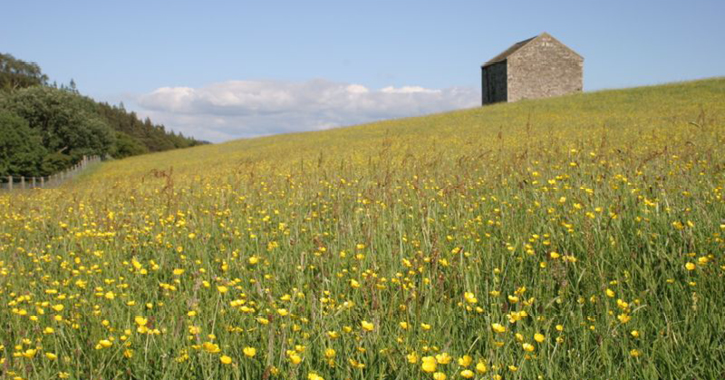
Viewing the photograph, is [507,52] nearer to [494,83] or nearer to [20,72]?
[494,83]

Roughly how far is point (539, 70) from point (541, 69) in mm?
221

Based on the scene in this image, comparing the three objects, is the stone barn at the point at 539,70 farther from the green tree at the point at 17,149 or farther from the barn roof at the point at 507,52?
the green tree at the point at 17,149

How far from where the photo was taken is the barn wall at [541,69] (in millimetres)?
48656

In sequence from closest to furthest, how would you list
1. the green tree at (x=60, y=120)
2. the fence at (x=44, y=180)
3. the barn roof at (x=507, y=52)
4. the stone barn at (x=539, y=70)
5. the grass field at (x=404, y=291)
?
the grass field at (x=404, y=291) → the fence at (x=44, y=180) → the stone barn at (x=539, y=70) → the barn roof at (x=507, y=52) → the green tree at (x=60, y=120)

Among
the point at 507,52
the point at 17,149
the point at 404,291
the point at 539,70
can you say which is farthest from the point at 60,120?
the point at 404,291

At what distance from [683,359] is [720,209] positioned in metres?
2.47

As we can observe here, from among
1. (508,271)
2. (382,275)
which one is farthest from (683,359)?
(382,275)

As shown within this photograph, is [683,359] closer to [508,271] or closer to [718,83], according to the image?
[508,271]

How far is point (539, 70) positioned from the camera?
1935 inches

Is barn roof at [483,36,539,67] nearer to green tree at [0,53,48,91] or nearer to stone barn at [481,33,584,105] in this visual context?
stone barn at [481,33,584,105]

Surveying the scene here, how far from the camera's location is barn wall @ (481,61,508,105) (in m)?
49.7

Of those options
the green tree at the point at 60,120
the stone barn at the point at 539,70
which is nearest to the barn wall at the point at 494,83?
the stone barn at the point at 539,70

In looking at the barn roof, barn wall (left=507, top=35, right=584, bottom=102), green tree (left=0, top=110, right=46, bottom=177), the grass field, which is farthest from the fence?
the barn roof

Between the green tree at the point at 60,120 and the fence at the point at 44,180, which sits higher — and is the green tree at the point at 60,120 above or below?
above
